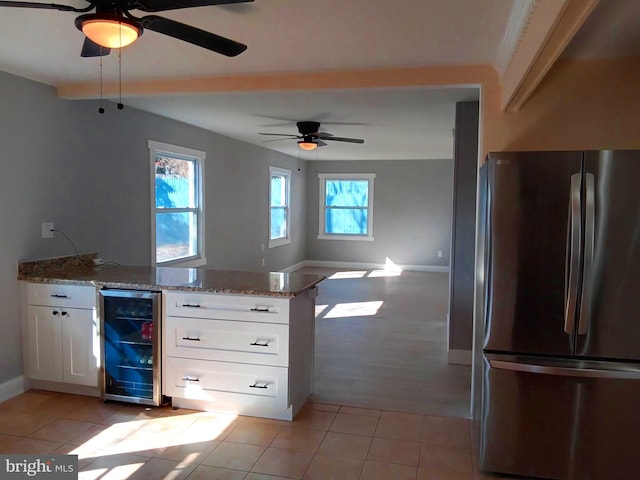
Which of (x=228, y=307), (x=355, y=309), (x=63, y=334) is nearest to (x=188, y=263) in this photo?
(x=355, y=309)

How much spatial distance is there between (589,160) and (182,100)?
10.7 ft

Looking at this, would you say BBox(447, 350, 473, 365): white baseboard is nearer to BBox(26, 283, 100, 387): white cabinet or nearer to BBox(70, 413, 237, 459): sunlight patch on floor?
BBox(70, 413, 237, 459): sunlight patch on floor

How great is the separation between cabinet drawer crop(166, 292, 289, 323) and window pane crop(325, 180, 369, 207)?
721 centimetres

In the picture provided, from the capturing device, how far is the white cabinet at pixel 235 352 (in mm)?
3027

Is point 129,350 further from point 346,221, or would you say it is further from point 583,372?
point 346,221

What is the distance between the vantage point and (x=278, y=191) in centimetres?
890

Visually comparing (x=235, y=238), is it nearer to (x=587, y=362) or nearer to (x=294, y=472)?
(x=294, y=472)

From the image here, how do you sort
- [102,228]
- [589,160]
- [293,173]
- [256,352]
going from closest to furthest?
[589,160] < [256,352] < [102,228] < [293,173]

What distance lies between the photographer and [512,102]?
2.71 metres

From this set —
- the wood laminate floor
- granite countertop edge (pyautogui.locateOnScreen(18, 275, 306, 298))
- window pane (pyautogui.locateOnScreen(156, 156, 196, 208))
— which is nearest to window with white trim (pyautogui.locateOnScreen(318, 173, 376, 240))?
the wood laminate floor

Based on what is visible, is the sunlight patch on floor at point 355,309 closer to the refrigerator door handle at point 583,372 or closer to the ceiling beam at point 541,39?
the refrigerator door handle at point 583,372

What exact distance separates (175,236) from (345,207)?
5.19 meters

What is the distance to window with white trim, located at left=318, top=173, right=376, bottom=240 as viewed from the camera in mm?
10023

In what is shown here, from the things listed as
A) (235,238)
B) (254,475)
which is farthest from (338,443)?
(235,238)
